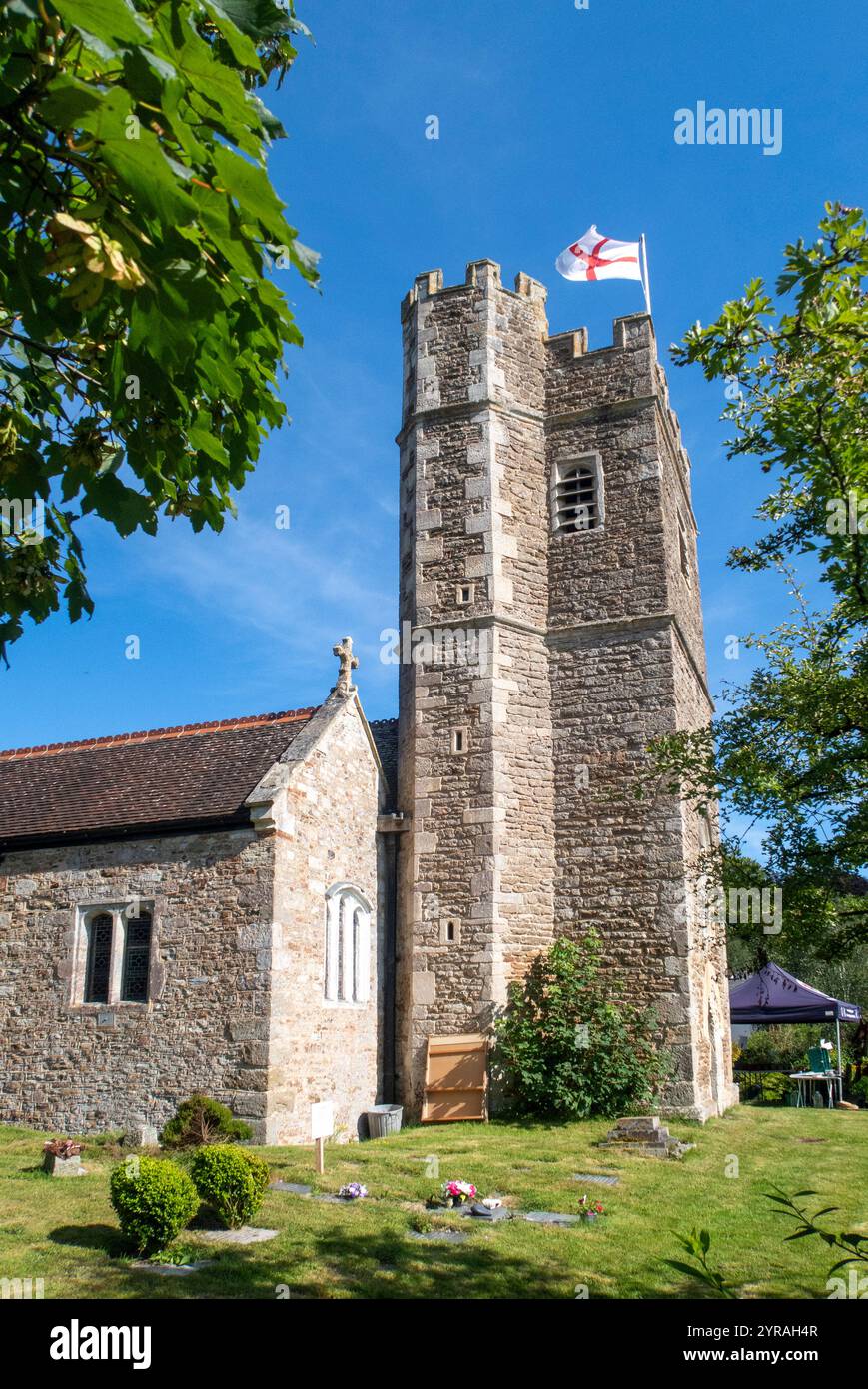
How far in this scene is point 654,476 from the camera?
18.1 m

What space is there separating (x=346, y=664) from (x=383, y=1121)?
24.1ft

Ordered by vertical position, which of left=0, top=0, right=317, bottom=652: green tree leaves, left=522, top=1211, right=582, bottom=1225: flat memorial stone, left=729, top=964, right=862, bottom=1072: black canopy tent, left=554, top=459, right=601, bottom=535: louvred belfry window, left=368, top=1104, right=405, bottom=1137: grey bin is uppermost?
left=554, top=459, right=601, bottom=535: louvred belfry window

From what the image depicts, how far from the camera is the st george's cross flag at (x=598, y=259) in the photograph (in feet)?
61.2

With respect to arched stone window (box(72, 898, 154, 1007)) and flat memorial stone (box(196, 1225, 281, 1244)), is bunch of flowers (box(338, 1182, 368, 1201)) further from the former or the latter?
arched stone window (box(72, 898, 154, 1007))

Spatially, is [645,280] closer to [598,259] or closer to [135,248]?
[598,259]

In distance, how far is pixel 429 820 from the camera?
16922 millimetres

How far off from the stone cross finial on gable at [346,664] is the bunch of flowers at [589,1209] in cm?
936

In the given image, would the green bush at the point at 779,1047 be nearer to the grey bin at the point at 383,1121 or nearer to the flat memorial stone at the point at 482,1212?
the grey bin at the point at 383,1121

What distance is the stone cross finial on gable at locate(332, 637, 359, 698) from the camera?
17094 mm

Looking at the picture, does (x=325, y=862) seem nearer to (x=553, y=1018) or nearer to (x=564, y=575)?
(x=553, y=1018)

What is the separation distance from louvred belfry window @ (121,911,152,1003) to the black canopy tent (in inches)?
497

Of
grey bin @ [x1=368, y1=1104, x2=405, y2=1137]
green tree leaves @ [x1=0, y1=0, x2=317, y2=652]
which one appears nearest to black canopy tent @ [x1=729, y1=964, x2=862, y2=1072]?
grey bin @ [x1=368, y1=1104, x2=405, y2=1137]

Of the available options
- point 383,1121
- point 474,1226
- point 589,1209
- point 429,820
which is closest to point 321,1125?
point 474,1226

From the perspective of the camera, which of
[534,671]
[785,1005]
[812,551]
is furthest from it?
[785,1005]
